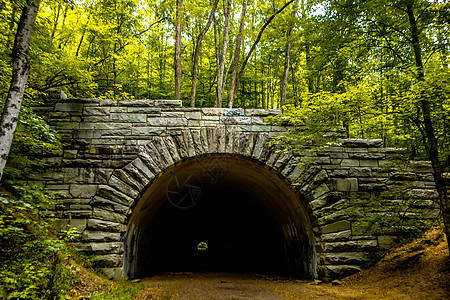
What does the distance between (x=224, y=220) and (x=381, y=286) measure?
10.8 m

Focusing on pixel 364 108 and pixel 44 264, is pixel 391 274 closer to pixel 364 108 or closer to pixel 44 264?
pixel 364 108

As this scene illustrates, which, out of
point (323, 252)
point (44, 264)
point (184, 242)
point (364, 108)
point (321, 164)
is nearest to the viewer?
point (44, 264)

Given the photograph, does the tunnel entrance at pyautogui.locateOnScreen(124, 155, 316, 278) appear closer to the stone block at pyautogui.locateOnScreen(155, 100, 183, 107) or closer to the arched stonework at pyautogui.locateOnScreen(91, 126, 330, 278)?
the arched stonework at pyautogui.locateOnScreen(91, 126, 330, 278)

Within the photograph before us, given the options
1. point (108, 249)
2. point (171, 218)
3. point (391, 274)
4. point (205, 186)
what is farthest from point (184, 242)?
point (391, 274)

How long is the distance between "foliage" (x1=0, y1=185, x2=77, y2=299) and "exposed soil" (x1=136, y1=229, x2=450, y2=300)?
1.53 metres

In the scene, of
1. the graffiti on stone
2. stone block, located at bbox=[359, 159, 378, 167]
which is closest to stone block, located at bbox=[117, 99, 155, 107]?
the graffiti on stone

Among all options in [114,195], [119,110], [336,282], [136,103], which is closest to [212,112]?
[136,103]

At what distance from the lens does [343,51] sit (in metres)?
7.41


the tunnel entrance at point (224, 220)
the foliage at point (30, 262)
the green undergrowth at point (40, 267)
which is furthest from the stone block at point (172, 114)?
the foliage at point (30, 262)

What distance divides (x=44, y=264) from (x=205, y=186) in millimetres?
6587

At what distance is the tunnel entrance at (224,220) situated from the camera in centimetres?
764

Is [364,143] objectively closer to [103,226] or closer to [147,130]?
[147,130]

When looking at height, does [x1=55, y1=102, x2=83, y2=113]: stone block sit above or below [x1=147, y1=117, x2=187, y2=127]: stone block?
above

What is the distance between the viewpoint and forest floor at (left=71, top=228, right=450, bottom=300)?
5152 millimetres
